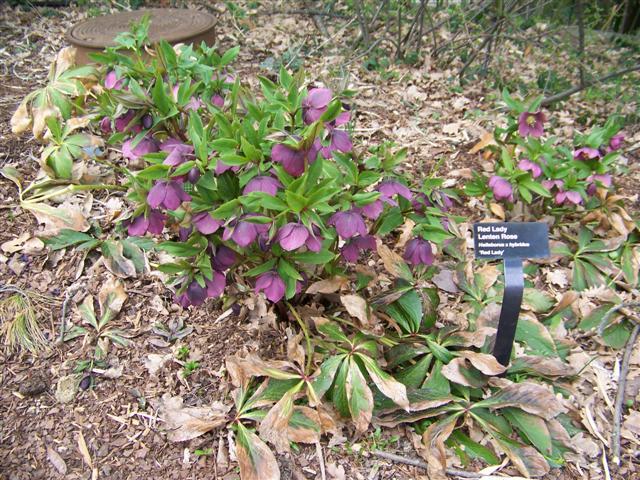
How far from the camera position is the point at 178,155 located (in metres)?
1.10

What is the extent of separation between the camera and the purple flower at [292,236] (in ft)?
3.38

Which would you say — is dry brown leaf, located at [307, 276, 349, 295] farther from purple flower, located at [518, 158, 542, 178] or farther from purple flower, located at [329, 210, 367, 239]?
purple flower, located at [518, 158, 542, 178]

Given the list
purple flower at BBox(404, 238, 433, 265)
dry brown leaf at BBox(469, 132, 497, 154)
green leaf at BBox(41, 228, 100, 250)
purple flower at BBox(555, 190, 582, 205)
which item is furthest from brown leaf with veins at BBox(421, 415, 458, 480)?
dry brown leaf at BBox(469, 132, 497, 154)

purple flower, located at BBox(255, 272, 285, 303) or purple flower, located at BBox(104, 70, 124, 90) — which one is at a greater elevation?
purple flower, located at BBox(104, 70, 124, 90)

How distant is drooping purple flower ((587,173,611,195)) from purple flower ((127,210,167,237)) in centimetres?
158

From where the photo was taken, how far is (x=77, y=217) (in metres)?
1.83

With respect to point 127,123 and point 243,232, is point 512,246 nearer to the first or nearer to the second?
Answer: point 243,232

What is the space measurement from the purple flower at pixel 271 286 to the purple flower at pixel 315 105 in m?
0.36

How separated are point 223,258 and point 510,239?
70 cm

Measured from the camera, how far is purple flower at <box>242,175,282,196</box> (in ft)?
3.55

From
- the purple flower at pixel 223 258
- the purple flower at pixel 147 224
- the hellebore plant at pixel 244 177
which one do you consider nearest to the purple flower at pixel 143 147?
the hellebore plant at pixel 244 177

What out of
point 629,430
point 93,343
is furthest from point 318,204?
point 629,430

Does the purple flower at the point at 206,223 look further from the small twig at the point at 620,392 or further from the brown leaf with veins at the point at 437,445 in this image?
the small twig at the point at 620,392

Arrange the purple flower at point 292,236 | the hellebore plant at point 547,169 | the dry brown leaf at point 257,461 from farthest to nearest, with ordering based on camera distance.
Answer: the hellebore plant at point 547,169
the dry brown leaf at point 257,461
the purple flower at point 292,236
